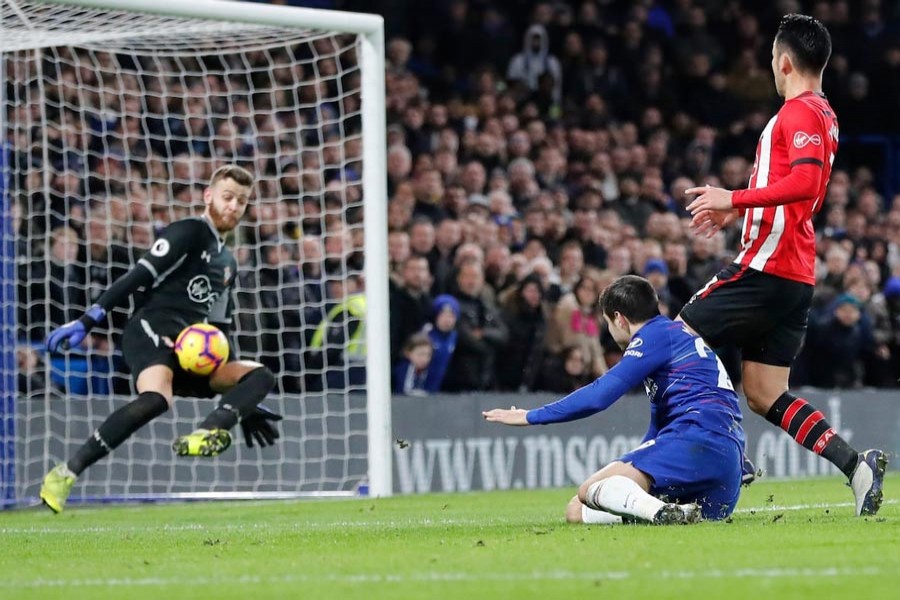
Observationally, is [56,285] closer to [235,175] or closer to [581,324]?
[235,175]

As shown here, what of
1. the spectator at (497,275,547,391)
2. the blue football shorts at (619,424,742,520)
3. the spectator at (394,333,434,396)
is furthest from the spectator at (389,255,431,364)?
the blue football shorts at (619,424,742,520)

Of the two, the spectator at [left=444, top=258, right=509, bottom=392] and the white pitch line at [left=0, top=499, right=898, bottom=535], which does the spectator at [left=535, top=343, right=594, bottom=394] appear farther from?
the white pitch line at [left=0, top=499, right=898, bottom=535]

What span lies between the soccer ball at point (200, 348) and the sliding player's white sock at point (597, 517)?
281 centimetres

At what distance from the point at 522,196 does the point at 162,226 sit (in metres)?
4.30

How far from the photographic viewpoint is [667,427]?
22.4 feet

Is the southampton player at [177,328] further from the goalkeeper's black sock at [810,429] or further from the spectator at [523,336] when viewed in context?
the spectator at [523,336]

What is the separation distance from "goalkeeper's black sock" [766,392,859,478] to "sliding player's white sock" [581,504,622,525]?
3.11 ft

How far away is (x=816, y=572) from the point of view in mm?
4855

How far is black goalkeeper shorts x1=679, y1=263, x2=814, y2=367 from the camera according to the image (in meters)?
7.12

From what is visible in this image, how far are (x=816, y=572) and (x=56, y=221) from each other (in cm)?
817

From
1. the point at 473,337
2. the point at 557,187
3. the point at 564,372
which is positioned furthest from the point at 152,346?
the point at 557,187

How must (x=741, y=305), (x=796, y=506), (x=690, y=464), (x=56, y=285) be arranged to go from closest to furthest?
(x=690, y=464), (x=741, y=305), (x=796, y=506), (x=56, y=285)

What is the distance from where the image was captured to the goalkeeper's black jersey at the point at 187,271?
9094 mm

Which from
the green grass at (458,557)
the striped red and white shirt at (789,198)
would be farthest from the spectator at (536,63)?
the striped red and white shirt at (789,198)
